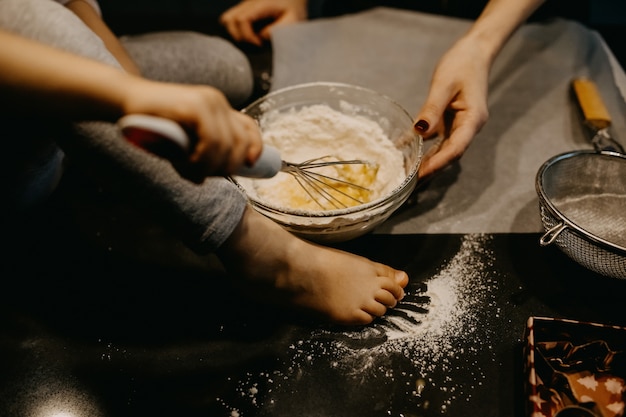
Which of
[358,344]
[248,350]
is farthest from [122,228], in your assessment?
[358,344]

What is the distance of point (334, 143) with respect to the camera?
2.99 ft

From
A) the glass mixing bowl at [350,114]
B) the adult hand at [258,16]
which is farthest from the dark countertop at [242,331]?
the adult hand at [258,16]

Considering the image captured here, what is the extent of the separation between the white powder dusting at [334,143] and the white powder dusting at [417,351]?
21cm

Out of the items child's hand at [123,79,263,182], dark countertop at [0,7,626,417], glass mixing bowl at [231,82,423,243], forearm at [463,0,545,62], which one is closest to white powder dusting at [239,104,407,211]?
glass mixing bowl at [231,82,423,243]

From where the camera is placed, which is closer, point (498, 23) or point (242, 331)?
point (242, 331)

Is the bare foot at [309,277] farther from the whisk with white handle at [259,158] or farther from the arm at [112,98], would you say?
the arm at [112,98]

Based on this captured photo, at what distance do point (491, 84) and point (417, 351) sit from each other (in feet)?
2.36

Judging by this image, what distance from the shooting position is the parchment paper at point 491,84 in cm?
89

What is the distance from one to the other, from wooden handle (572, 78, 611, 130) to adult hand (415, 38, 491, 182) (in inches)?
10.8

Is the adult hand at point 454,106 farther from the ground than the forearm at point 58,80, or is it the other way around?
the forearm at point 58,80

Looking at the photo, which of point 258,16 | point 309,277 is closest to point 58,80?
point 309,277

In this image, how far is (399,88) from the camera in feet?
3.73

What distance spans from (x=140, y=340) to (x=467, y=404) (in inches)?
18.4

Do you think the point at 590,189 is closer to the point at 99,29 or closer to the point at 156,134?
the point at 156,134
